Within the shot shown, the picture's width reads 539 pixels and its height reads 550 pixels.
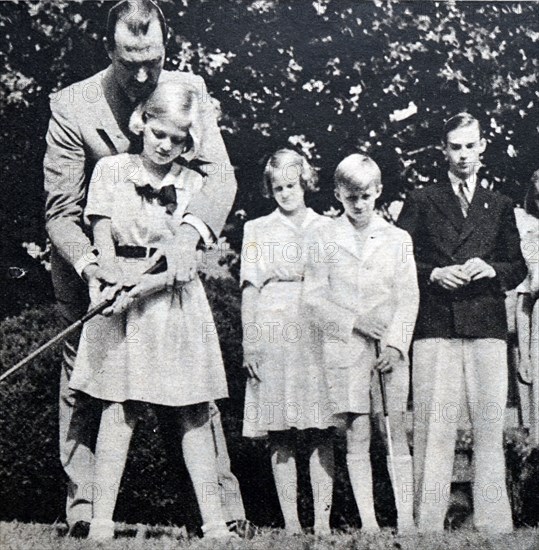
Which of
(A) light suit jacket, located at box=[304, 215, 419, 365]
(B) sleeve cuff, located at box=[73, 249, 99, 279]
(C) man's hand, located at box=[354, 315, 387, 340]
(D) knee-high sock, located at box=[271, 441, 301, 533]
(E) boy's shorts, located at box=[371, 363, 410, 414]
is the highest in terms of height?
(B) sleeve cuff, located at box=[73, 249, 99, 279]

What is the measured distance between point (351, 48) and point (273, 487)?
2.48 m

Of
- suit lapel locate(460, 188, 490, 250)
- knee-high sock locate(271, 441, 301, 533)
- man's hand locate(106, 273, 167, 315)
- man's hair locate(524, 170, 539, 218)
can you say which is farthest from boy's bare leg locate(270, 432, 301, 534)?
man's hair locate(524, 170, 539, 218)

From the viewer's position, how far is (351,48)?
5387mm

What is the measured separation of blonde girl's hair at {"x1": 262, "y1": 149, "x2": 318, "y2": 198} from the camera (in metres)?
5.05

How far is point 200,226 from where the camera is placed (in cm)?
489

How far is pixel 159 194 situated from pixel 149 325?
27.3 inches

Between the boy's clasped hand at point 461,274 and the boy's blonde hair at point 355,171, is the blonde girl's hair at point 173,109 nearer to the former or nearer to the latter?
the boy's blonde hair at point 355,171

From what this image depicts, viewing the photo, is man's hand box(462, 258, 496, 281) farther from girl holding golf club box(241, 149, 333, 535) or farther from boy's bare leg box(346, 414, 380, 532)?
boy's bare leg box(346, 414, 380, 532)

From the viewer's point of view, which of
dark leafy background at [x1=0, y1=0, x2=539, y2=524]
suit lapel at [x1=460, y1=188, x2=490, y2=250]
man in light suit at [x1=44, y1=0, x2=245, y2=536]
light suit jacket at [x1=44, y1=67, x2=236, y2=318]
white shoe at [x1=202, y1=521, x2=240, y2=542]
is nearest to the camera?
white shoe at [x1=202, y1=521, x2=240, y2=542]

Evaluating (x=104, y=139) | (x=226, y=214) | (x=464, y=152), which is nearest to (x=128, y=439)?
(x=226, y=214)

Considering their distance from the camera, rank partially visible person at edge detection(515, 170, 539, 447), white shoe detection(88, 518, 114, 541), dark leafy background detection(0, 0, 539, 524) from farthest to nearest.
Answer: dark leafy background detection(0, 0, 539, 524)
partially visible person at edge detection(515, 170, 539, 447)
white shoe detection(88, 518, 114, 541)

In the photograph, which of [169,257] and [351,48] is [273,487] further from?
[351,48]

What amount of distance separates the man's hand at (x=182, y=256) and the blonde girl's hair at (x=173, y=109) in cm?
45

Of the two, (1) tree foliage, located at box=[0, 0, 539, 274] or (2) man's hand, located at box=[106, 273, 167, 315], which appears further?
(1) tree foliage, located at box=[0, 0, 539, 274]
